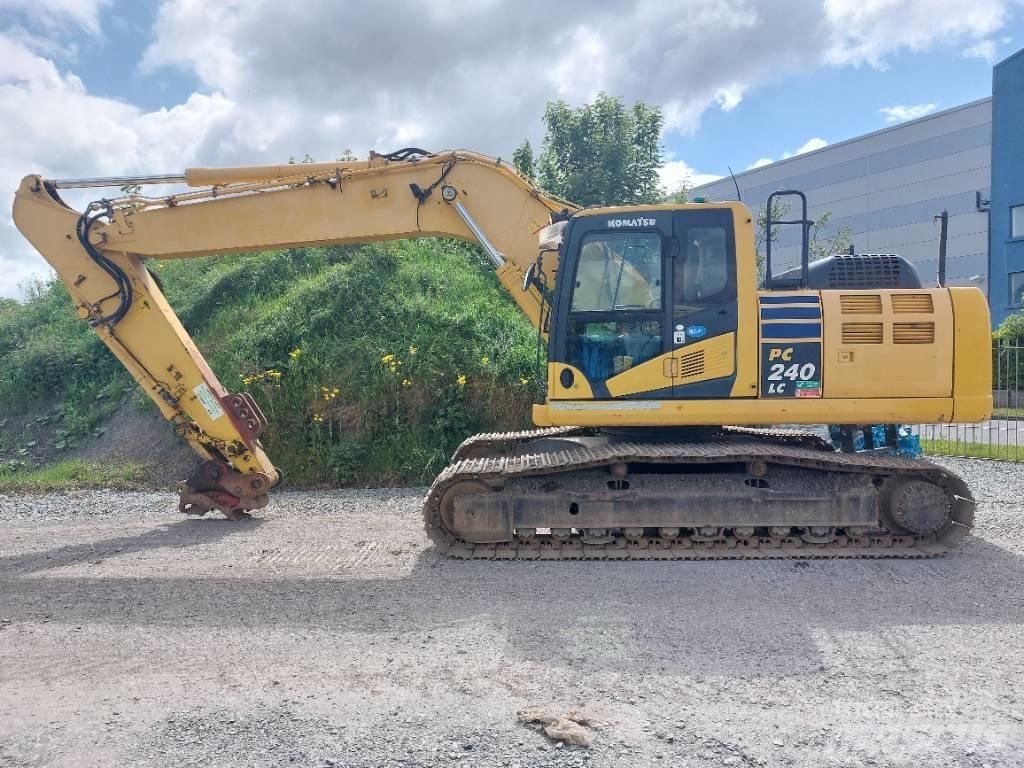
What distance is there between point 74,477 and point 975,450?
548 inches

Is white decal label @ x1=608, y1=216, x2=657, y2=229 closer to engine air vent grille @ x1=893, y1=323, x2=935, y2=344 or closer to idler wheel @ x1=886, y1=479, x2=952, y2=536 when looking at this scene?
engine air vent grille @ x1=893, y1=323, x2=935, y2=344

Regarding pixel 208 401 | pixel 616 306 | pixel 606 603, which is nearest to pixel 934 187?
pixel 616 306

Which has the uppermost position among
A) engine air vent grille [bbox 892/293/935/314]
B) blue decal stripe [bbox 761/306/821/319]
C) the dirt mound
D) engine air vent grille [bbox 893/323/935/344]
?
engine air vent grille [bbox 892/293/935/314]

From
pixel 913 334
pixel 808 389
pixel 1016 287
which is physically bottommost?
pixel 808 389

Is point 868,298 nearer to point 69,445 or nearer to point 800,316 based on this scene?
point 800,316

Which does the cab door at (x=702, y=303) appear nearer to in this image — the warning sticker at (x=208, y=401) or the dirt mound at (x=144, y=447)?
the warning sticker at (x=208, y=401)

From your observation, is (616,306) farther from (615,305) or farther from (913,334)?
(913,334)

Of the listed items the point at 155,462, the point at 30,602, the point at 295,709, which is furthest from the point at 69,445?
the point at 295,709

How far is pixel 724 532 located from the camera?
6094 mm

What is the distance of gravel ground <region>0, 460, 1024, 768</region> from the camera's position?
10.5ft

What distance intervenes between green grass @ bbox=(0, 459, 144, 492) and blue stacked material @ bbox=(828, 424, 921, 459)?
9.07m

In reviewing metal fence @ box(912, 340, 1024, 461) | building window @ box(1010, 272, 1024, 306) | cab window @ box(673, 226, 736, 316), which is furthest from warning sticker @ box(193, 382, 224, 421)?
building window @ box(1010, 272, 1024, 306)

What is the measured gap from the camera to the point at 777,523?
19.5 feet

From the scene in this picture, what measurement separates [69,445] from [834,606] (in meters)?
11.8
